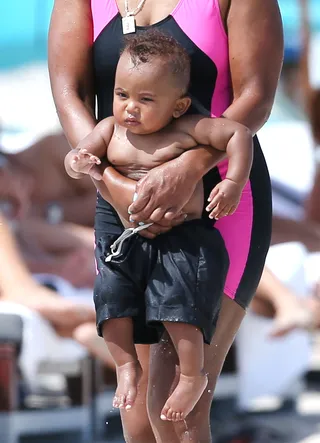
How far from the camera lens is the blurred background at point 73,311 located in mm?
5176

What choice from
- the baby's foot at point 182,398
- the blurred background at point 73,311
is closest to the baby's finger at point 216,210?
the baby's foot at point 182,398

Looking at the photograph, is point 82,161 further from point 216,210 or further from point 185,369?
point 185,369

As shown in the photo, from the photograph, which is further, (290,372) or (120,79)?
(290,372)

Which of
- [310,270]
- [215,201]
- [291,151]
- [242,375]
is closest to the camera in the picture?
[215,201]

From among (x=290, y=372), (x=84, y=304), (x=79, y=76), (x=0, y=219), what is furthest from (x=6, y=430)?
(x=79, y=76)

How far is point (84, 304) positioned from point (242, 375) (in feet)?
3.75

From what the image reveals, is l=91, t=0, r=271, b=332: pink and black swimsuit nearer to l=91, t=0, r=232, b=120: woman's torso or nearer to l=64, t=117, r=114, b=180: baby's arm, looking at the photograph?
l=91, t=0, r=232, b=120: woman's torso

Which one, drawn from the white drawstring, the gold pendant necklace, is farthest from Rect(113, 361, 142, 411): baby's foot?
the gold pendant necklace

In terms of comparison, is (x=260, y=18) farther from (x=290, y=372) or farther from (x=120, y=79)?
(x=290, y=372)

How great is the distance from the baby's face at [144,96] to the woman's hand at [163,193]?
0.11 m

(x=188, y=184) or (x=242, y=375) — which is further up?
(x=188, y=184)

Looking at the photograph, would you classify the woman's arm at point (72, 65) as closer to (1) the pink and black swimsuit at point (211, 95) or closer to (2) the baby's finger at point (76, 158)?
(1) the pink and black swimsuit at point (211, 95)

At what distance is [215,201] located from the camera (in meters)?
2.28

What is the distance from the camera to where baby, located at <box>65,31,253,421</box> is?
7.58 feet
